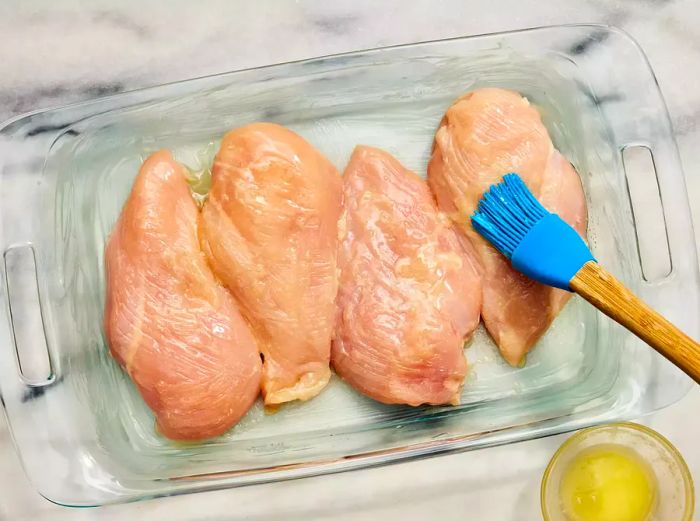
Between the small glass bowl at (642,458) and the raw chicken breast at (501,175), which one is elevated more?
the raw chicken breast at (501,175)

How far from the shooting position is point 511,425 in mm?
1354

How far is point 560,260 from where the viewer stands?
4.12ft

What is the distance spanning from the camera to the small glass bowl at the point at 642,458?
1340 millimetres

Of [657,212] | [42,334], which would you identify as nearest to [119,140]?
[42,334]

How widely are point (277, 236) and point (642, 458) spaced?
2.53 feet

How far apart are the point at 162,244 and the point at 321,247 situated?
272mm

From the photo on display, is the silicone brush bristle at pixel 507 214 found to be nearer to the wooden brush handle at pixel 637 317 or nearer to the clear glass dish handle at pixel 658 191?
the wooden brush handle at pixel 637 317

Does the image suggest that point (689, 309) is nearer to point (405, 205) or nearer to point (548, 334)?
point (548, 334)

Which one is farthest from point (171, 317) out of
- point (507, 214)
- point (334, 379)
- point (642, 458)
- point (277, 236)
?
point (642, 458)

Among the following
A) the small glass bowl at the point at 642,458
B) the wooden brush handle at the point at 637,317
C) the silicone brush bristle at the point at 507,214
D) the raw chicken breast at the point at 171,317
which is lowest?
the small glass bowl at the point at 642,458

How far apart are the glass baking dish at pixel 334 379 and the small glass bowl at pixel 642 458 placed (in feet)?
0.11

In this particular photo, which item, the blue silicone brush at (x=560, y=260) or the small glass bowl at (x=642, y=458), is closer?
the blue silicone brush at (x=560, y=260)

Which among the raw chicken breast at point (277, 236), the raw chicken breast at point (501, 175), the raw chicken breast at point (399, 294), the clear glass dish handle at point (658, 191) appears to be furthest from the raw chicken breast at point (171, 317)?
the clear glass dish handle at point (658, 191)

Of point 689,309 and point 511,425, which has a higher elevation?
point 689,309
